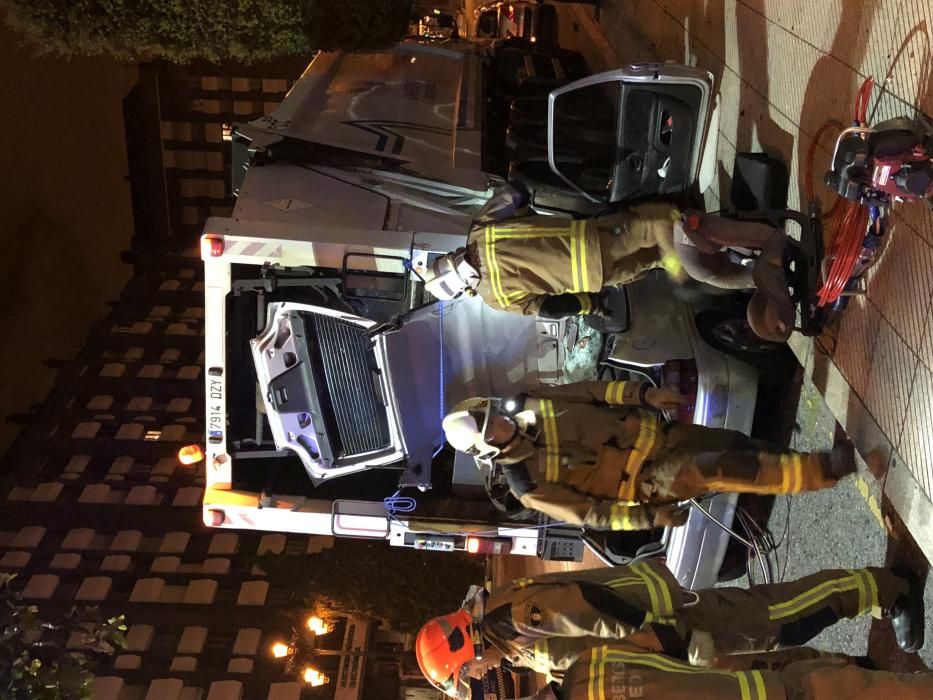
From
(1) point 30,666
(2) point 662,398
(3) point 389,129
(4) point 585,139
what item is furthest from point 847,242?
(1) point 30,666

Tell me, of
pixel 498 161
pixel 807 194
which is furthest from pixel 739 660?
pixel 498 161

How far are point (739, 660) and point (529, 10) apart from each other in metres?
10.4

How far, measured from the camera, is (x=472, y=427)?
12.8 feet

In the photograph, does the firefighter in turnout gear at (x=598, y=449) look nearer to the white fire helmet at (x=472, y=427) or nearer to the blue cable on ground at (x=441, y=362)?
the white fire helmet at (x=472, y=427)

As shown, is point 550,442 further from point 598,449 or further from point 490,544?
point 490,544

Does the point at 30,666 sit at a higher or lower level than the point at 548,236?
lower

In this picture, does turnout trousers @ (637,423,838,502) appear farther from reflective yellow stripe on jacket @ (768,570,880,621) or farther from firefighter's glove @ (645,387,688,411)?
reflective yellow stripe on jacket @ (768,570,880,621)

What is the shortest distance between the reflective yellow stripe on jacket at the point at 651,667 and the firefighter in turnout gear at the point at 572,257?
6.04 feet

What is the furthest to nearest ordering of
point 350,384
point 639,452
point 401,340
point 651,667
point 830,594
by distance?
point 350,384 < point 401,340 < point 639,452 < point 830,594 < point 651,667

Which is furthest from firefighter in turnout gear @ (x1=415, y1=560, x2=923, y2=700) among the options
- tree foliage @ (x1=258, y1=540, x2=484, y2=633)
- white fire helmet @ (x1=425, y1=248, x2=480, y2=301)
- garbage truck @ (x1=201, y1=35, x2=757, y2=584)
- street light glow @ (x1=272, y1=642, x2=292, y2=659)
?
street light glow @ (x1=272, y1=642, x2=292, y2=659)

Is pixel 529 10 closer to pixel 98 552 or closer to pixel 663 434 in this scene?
pixel 663 434

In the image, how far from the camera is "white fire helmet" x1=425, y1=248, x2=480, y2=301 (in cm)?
414

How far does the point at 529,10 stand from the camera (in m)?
11.7

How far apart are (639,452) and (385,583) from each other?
316 inches
